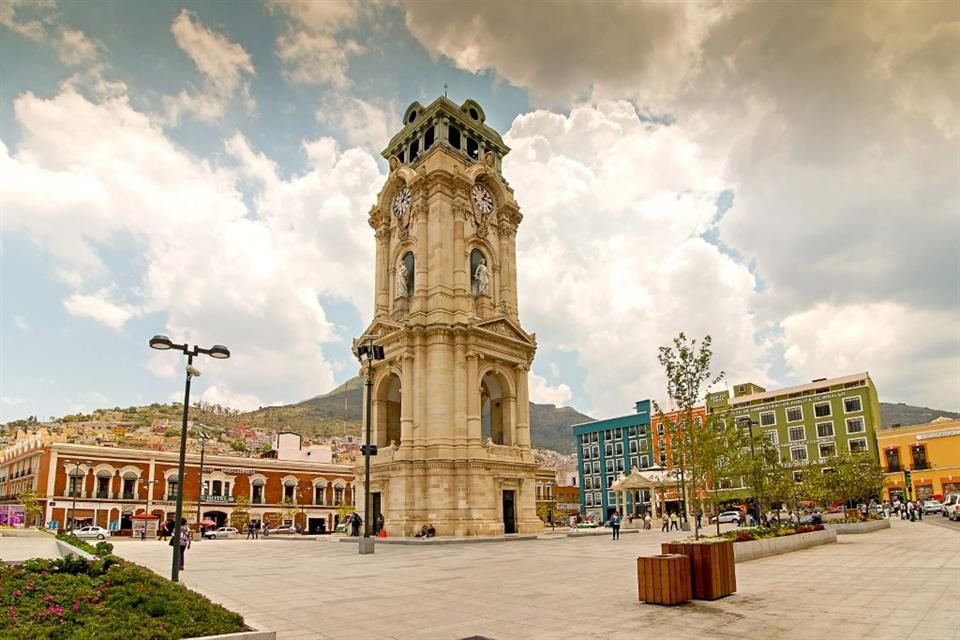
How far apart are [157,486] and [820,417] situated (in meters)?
77.1

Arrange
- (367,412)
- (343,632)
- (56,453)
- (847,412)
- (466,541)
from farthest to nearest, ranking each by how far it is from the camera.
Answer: (847,412)
(56,453)
(367,412)
(466,541)
(343,632)

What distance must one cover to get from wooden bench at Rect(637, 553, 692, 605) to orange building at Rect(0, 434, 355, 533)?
51.2m

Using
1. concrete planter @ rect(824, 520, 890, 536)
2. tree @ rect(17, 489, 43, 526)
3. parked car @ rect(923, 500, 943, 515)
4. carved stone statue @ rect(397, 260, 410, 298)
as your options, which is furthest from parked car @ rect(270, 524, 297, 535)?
parked car @ rect(923, 500, 943, 515)

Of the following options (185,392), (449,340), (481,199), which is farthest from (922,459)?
(185,392)

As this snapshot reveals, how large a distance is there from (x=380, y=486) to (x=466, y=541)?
28.6 ft

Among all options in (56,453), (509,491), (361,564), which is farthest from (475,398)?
(56,453)

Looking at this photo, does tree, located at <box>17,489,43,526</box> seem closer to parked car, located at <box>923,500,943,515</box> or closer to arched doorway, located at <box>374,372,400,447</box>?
arched doorway, located at <box>374,372,400,447</box>

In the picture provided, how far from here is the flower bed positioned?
8.33m

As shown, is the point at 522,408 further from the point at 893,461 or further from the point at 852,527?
the point at 893,461

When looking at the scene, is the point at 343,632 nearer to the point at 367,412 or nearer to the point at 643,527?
the point at 367,412

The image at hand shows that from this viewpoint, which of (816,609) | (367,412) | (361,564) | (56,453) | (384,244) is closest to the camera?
(816,609)

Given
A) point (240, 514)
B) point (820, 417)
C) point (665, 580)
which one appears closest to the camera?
point (665, 580)

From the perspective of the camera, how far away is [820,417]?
8056 cm

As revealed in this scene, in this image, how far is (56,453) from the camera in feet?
189
